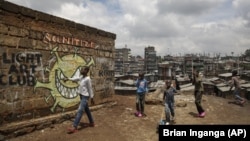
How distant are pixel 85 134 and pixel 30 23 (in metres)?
2.93

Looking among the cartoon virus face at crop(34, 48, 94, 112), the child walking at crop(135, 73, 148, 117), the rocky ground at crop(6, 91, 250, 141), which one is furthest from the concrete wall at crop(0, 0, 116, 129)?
the child walking at crop(135, 73, 148, 117)

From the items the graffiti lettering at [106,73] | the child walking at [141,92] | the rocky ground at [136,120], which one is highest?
the graffiti lettering at [106,73]

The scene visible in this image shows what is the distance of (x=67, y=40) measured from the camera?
758 centimetres

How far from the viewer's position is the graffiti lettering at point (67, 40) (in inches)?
269

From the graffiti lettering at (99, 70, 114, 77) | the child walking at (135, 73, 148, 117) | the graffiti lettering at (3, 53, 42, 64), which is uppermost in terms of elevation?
the graffiti lettering at (3, 53, 42, 64)

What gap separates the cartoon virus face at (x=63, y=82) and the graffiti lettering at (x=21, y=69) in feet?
1.16

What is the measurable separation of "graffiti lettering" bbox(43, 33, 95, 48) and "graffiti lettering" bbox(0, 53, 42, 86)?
0.55 m

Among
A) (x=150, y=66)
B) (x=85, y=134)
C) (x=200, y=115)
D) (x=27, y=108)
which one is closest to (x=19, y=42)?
(x=27, y=108)

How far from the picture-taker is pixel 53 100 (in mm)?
7035

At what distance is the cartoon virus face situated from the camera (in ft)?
22.9

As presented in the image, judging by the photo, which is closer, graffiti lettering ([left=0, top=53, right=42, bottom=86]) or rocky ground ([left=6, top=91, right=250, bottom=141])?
graffiti lettering ([left=0, top=53, right=42, bottom=86])

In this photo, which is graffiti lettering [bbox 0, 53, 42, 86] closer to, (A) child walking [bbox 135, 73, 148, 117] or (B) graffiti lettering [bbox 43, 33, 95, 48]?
(B) graffiti lettering [bbox 43, 33, 95, 48]

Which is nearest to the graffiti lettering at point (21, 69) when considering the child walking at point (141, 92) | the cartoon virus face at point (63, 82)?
the cartoon virus face at point (63, 82)

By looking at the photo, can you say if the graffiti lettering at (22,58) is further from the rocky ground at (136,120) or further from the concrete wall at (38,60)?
the rocky ground at (136,120)
